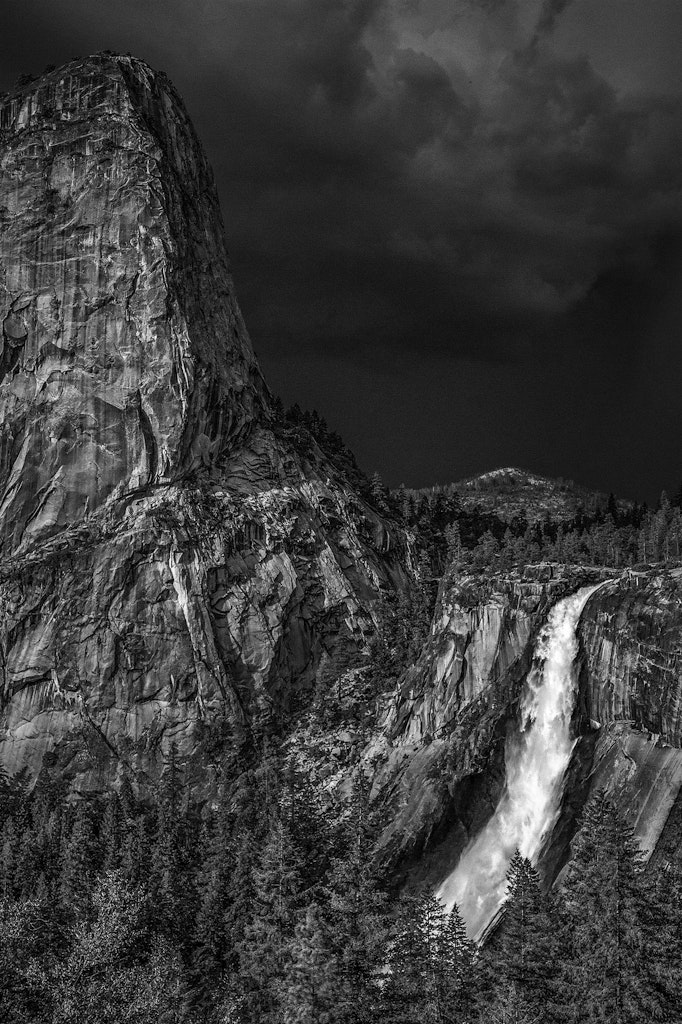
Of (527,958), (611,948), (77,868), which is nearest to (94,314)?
(77,868)

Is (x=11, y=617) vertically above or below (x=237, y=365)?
below

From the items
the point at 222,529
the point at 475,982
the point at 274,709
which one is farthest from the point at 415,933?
the point at 222,529

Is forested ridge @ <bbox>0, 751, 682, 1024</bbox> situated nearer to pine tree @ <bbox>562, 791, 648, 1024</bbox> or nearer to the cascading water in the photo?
pine tree @ <bbox>562, 791, 648, 1024</bbox>

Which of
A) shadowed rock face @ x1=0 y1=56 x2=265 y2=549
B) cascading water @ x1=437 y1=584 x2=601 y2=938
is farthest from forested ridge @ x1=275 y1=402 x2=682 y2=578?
shadowed rock face @ x1=0 y1=56 x2=265 y2=549

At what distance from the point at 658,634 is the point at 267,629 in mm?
52925

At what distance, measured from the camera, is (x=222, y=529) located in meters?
104

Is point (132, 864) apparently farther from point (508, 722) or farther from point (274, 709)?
point (274, 709)

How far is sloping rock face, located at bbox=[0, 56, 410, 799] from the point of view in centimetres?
9919

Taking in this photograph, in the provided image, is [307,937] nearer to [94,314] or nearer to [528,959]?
[528,959]

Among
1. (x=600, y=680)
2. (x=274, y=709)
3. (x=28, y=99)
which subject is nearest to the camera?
(x=600, y=680)

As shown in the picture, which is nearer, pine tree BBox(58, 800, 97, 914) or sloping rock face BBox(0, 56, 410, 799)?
pine tree BBox(58, 800, 97, 914)

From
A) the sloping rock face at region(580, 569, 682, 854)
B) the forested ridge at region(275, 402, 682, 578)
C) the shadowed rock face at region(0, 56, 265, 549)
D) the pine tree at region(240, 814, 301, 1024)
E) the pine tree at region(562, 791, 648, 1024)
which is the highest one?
the shadowed rock face at region(0, 56, 265, 549)

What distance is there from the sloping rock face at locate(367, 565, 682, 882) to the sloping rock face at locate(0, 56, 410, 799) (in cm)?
3073

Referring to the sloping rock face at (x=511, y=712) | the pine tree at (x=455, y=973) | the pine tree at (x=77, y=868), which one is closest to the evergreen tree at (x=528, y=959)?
the pine tree at (x=455, y=973)
